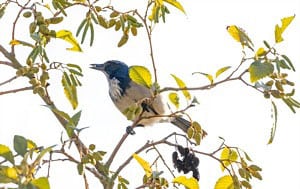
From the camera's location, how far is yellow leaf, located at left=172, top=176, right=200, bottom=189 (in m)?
3.46

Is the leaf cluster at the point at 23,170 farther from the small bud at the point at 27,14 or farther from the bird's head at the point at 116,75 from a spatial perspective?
the bird's head at the point at 116,75

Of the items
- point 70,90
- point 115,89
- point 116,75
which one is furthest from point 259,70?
point 116,75

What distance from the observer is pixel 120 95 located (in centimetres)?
649

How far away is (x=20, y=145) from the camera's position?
293 cm

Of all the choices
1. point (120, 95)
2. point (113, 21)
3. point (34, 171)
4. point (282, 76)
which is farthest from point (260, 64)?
point (120, 95)

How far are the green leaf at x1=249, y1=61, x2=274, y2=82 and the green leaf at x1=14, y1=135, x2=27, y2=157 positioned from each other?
0.87 meters

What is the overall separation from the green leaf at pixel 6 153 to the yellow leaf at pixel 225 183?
3.30 ft

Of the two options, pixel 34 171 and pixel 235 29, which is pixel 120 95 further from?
pixel 34 171

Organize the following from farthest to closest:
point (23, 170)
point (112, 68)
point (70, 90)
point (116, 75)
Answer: point (112, 68), point (116, 75), point (70, 90), point (23, 170)

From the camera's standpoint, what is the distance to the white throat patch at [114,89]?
257 inches

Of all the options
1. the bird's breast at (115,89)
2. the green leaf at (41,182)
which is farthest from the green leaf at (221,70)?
the bird's breast at (115,89)

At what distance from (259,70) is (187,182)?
0.57 metres

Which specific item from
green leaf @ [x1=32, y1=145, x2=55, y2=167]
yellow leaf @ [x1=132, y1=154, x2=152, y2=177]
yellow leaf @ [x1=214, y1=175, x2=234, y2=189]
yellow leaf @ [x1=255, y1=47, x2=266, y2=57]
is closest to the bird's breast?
yellow leaf @ [x1=132, y1=154, x2=152, y2=177]

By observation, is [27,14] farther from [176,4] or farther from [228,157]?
[228,157]
